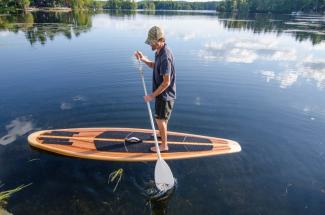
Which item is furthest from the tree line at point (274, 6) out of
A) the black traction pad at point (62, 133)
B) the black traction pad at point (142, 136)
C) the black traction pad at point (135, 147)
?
the black traction pad at point (62, 133)

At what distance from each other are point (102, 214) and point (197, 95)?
22.1 feet

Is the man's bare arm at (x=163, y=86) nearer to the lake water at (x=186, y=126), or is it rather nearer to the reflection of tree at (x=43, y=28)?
the lake water at (x=186, y=126)

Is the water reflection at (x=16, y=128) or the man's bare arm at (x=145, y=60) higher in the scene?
the man's bare arm at (x=145, y=60)

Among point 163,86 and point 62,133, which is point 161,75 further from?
point 62,133

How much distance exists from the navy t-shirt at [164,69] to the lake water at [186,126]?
5.70 ft

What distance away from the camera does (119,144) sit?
632 centimetres

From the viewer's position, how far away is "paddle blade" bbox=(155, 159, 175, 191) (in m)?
4.84

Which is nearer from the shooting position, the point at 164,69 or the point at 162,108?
the point at 164,69

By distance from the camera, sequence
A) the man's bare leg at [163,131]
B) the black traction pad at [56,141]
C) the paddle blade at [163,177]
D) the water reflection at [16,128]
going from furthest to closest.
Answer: the water reflection at [16,128] → the black traction pad at [56,141] → the man's bare leg at [163,131] → the paddle blade at [163,177]

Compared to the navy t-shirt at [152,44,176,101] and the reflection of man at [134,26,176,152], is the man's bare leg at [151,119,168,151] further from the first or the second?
the navy t-shirt at [152,44,176,101]

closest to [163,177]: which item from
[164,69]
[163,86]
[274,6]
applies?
[163,86]

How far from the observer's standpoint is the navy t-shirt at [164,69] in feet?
15.4

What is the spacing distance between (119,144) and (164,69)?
2640 millimetres

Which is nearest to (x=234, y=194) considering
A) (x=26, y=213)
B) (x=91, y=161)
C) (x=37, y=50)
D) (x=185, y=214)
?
(x=185, y=214)
